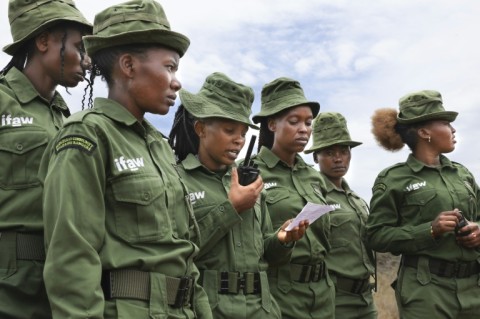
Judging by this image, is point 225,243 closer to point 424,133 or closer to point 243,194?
point 243,194

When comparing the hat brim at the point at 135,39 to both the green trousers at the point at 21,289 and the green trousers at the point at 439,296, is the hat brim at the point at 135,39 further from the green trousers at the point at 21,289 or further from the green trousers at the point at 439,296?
the green trousers at the point at 439,296

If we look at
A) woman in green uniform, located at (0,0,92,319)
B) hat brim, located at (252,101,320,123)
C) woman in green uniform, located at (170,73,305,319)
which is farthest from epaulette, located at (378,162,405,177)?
woman in green uniform, located at (0,0,92,319)

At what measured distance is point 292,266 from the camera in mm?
5348

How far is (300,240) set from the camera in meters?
5.40

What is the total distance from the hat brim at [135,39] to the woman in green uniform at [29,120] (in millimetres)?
704

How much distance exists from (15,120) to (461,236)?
3995 millimetres

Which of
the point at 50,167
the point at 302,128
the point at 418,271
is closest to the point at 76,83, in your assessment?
the point at 50,167

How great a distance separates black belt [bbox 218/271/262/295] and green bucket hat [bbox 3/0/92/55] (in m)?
1.79

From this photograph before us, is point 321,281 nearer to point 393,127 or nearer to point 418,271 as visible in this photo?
point 418,271

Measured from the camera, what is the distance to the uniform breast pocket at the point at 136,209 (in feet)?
9.48

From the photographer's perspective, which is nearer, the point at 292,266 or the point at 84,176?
the point at 84,176

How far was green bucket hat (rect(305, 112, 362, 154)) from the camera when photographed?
712cm

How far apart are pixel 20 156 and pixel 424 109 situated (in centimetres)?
419

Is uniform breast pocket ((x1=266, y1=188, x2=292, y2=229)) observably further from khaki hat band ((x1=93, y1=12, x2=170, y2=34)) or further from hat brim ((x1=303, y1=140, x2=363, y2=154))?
khaki hat band ((x1=93, y1=12, x2=170, y2=34))
